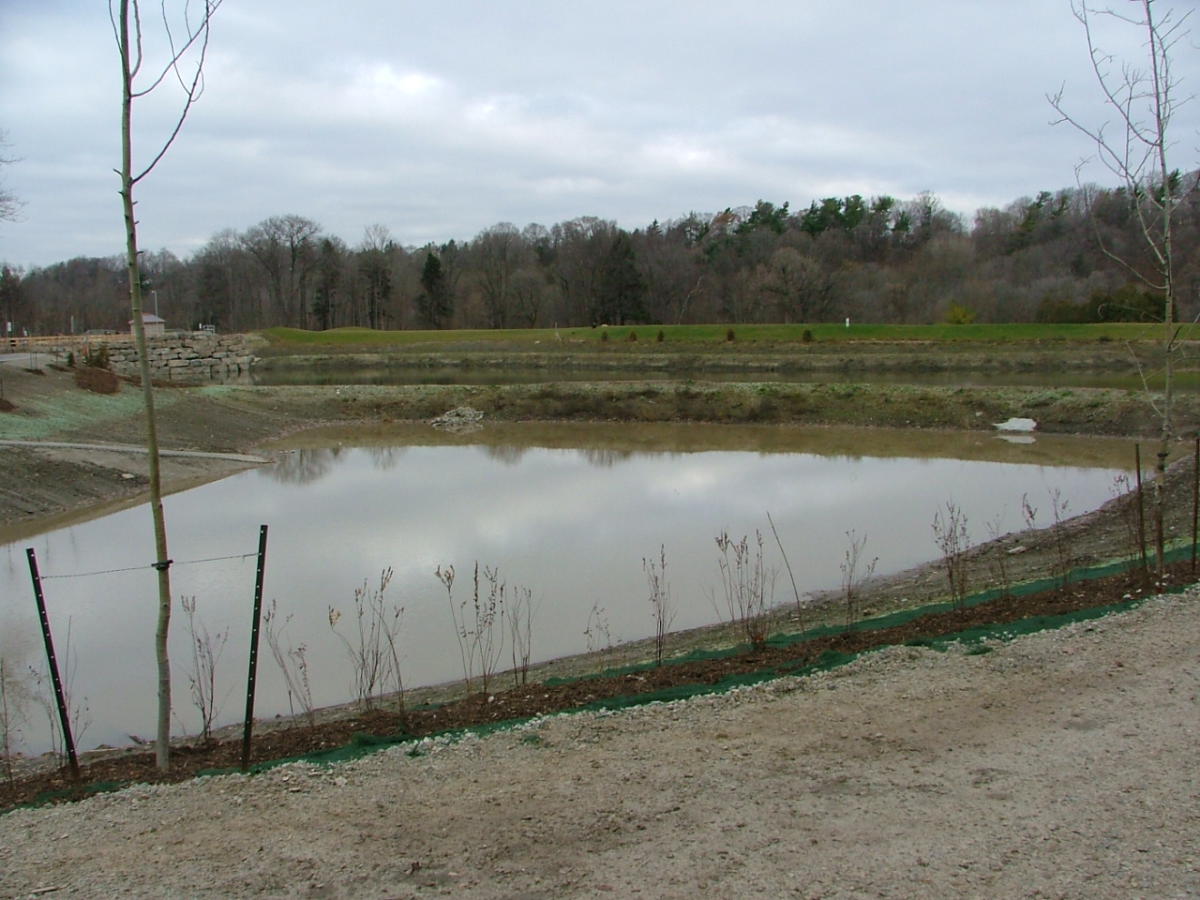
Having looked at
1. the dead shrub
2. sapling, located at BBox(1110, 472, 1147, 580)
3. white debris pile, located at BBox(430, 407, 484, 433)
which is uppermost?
the dead shrub

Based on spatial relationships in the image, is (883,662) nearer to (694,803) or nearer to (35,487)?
(694,803)

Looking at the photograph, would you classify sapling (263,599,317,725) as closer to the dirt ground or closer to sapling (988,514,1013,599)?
the dirt ground

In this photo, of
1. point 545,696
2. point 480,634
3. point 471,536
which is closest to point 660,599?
point 480,634

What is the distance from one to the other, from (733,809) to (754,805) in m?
0.12

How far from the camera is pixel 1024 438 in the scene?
93.2 feet

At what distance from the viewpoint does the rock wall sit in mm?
50531

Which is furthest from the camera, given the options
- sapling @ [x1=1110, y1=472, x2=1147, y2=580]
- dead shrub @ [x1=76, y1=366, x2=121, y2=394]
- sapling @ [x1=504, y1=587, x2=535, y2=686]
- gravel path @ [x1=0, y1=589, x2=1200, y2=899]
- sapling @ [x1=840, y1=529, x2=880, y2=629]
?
dead shrub @ [x1=76, y1=366, x2=121, y2=394]

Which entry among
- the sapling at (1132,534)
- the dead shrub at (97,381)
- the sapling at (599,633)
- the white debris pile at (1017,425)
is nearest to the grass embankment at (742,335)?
the white debris pile at (1017,425)

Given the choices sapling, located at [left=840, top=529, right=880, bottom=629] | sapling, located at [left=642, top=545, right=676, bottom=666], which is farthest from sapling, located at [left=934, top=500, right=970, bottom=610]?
sapling, located at [left=642, top=545, right=676, bottom=666]

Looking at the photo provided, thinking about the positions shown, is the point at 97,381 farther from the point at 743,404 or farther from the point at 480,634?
the point at 480,634

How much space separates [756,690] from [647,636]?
11.2 ft

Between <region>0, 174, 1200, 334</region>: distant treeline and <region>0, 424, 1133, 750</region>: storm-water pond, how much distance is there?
46013mm

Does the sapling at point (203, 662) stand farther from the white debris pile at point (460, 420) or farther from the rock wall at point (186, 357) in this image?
the rock wall at point (186, 357)

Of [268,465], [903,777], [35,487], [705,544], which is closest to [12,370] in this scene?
[268,465]
